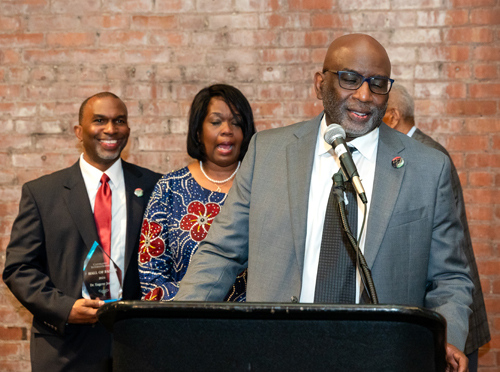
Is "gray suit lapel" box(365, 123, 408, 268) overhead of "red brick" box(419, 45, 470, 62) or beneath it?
beneath

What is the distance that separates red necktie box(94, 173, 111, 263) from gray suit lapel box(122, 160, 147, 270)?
87 millimetres

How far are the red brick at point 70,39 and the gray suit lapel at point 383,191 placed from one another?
2134mm

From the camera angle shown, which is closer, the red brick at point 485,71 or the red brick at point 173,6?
the red brick at point 485,71

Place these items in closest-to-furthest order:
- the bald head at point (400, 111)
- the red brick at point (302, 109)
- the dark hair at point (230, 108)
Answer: the dark hair at point (230, 108) → the bald head at point (400, 111) → the red brick at point (302, 109)

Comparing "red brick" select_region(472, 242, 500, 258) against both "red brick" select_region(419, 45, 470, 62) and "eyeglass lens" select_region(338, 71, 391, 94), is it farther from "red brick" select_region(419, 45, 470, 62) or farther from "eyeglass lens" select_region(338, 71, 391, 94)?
"eyeglass lens" select_region(338, 71, 391, 94)

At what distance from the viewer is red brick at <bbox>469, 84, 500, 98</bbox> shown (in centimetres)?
307

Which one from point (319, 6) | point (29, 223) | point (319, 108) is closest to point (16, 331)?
point (29, 223)

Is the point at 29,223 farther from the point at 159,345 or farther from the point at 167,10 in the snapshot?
the point at 159,345

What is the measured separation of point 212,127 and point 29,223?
0.93 meters

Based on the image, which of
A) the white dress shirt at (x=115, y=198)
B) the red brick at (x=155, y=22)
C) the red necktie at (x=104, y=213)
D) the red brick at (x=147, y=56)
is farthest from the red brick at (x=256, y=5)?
the red necktie at (x=104, y=213)

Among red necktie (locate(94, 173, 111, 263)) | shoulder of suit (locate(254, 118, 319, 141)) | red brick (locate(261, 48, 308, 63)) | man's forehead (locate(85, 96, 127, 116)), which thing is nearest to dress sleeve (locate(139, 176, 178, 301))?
red necktie (locate(94, 173, 111, 263))

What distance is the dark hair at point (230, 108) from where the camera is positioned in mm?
2486

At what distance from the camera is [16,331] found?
10.7 ft

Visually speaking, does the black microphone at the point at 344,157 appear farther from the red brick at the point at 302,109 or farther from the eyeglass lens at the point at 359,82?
the red brick at the point at 302,109
